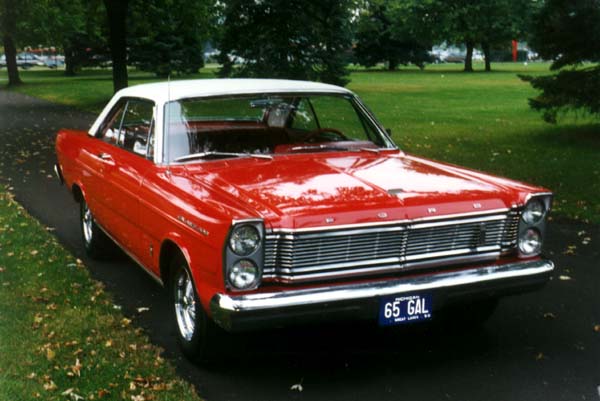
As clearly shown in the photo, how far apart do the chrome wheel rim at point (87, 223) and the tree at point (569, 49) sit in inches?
379

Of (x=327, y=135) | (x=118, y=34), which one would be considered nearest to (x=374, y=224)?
(x=327, y=135)

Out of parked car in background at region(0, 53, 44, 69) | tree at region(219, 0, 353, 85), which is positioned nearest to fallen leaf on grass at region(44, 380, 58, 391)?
tree at region(219, 0, 353, 85)

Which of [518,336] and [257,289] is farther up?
[257,289]

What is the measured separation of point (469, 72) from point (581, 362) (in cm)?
5101

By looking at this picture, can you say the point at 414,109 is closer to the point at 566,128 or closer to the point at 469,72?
the point at 566,128

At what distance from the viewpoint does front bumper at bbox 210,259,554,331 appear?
13.3 feet

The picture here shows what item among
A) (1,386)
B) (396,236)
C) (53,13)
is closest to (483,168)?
(396,236)

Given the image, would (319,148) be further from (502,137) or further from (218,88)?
(502,137)

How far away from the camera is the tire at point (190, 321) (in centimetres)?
Result: 452

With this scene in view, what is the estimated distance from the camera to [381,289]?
4223 mm

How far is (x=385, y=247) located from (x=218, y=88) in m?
2.07

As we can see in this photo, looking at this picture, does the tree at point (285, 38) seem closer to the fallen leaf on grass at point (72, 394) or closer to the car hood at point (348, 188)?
the car hood at point (348, 188)

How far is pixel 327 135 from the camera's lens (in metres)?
5.95

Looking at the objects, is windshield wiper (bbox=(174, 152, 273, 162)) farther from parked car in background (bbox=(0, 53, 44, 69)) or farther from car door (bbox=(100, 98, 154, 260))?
parked car in background (bbox=(0, 53, 44, 69))
